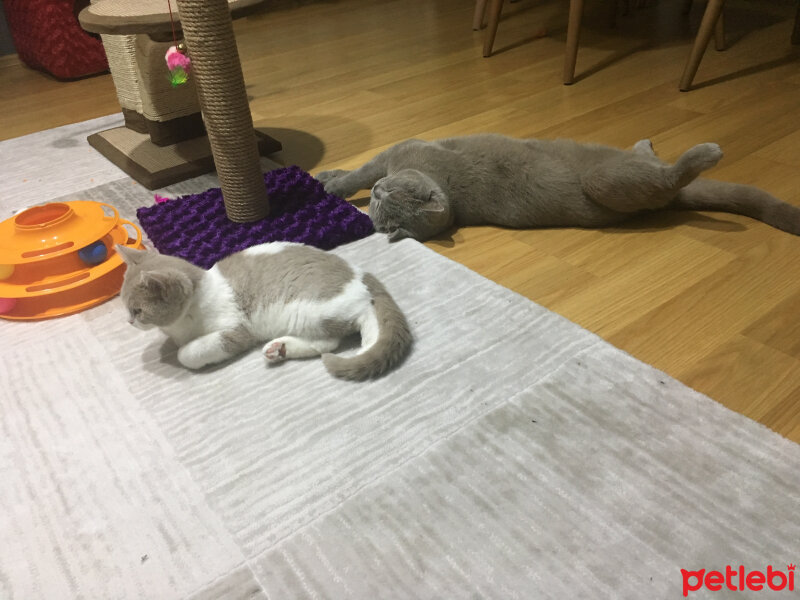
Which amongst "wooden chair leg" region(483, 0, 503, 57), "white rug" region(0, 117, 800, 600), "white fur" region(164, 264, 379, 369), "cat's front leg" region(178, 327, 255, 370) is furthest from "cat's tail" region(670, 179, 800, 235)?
"wooden chair leg" region(483, 0, 503, 57)

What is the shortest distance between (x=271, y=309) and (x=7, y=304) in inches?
22.9

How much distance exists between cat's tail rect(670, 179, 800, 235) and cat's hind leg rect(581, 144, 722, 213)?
0.26 feet

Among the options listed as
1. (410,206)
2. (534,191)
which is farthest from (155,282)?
(534,191)

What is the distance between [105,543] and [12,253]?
0.68 m

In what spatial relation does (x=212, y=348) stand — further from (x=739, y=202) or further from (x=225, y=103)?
(x=739, y=202)

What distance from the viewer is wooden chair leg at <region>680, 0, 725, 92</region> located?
75.7 inches

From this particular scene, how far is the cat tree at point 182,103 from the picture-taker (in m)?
1.31

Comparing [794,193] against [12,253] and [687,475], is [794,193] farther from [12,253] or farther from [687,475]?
[12,253]

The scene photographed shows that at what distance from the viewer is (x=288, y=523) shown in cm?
81

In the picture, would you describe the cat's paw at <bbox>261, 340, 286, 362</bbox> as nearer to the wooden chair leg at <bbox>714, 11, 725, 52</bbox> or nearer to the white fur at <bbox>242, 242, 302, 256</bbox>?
the white fur at <bbox>242, 242, 302, 256</bbox>

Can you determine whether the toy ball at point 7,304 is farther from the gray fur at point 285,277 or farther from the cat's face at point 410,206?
the cat's face at point 410,206

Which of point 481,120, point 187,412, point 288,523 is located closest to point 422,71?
point 481,120

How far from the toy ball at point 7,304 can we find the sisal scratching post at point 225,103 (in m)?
0.48

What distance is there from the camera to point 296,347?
→ 1.06 m
